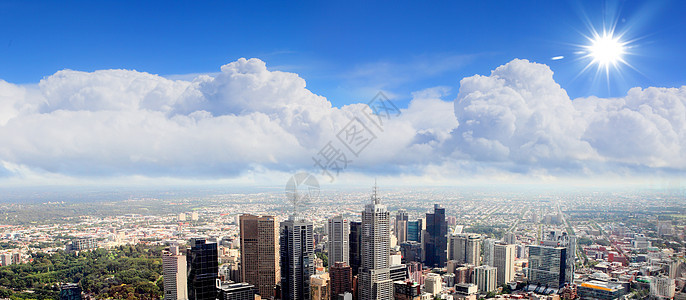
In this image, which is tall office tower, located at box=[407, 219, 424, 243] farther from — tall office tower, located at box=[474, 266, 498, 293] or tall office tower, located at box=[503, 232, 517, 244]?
tall office tower, located at box=[474, 266, 498, 293]

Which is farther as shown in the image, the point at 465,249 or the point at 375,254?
the point at 465,249

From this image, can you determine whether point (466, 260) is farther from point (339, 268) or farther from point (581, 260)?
point (339, 268)

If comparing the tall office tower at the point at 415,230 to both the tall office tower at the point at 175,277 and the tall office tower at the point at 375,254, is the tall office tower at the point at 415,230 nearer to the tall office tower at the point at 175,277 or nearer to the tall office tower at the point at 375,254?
the tall office tower at the point at 375,254

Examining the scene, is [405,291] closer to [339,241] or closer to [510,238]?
[339,241]

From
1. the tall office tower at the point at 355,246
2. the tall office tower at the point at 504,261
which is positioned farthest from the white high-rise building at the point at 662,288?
the tall office tower at the point at 355,246

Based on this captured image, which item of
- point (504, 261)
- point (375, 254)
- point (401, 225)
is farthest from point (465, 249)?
point (375, 254)

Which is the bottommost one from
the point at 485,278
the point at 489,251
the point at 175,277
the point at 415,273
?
the point at 485,278

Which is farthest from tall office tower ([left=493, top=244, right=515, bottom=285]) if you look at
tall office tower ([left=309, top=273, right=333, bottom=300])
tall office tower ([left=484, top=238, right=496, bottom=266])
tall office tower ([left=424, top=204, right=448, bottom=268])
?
tall office tower ([left=309, top=273, right=333, bottom=300])
